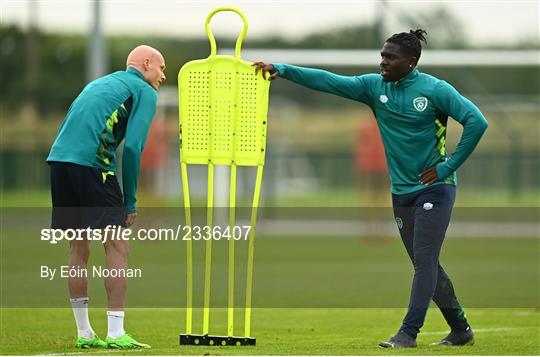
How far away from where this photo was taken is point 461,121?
945cm

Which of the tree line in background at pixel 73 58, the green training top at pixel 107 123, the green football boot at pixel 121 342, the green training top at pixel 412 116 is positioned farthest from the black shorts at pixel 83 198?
the tree line in background at pixel 73 58

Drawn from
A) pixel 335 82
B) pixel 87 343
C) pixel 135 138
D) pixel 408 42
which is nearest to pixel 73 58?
pixel 335 82

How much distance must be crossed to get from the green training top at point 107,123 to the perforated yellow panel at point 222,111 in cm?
28

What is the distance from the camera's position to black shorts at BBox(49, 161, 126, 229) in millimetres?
9242

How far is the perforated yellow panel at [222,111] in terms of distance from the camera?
925 cm

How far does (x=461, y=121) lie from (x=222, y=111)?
5.57 ft

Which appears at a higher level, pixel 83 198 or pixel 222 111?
pixel 222 111

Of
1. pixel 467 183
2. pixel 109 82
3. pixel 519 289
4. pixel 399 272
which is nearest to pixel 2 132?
pixel 467 183

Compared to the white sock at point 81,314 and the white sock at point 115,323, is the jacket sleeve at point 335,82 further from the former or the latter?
the white sock at point 81,314

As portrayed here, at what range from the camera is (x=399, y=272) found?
60.9 feet

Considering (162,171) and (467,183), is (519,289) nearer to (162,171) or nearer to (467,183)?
(162,171)

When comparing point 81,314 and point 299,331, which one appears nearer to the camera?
point 81,314

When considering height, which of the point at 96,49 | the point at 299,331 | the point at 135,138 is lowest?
the point at 299,331

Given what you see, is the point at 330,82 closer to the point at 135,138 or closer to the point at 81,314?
the point at 135,138
